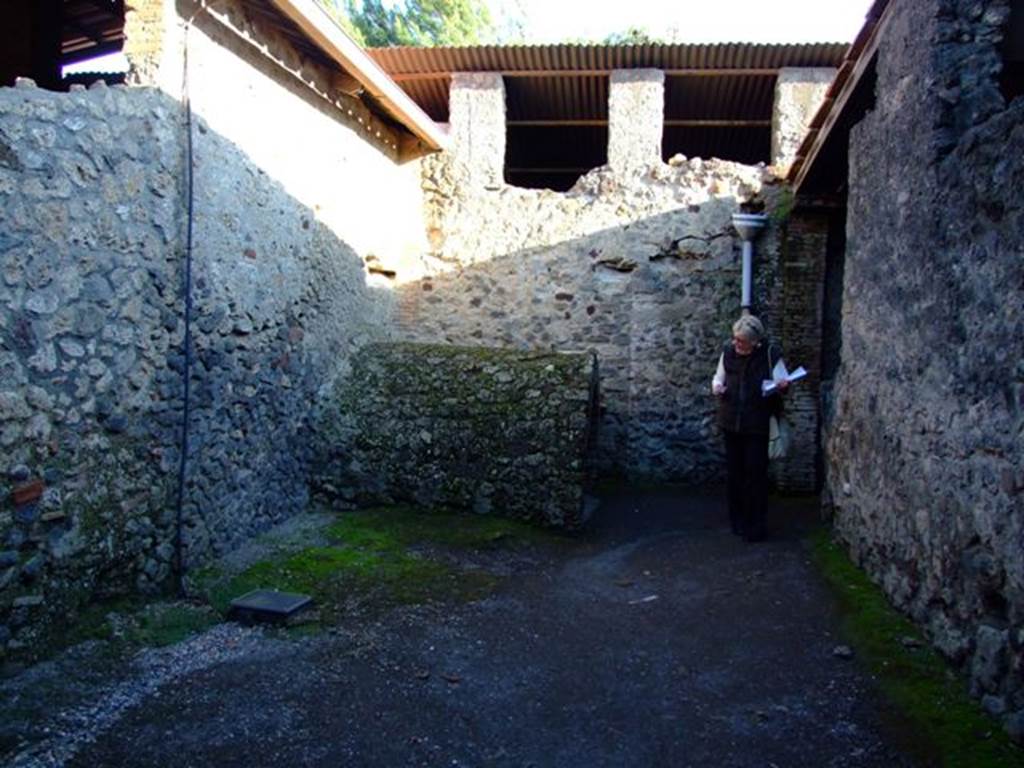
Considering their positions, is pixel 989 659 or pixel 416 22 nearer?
pixel 989 659

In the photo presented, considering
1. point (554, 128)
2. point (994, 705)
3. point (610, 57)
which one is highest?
point (610, 57)

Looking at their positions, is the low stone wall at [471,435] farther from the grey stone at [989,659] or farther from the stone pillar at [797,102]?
the stone pillar at [797,102]

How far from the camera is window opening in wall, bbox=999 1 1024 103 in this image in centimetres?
439

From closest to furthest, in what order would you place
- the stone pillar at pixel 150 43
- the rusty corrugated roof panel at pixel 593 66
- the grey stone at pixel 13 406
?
the grey stone at pixel 13 406 → the stone pillar at pixel 150 43 → the rusty corrugated roof panel at pixel 593 66

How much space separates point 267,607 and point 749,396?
3668mm

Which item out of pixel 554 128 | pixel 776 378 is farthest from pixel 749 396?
A: pixel 554 128

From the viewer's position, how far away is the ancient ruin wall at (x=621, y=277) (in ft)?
27.8

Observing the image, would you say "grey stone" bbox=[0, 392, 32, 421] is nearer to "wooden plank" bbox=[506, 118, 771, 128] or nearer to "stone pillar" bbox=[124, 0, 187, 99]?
"stone pillar" bbox=[124, 0, 187, 99]

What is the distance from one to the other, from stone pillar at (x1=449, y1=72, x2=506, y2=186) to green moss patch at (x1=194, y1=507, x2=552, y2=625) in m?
4.24

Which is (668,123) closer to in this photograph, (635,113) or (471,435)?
(635,113)

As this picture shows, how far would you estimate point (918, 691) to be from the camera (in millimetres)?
3551

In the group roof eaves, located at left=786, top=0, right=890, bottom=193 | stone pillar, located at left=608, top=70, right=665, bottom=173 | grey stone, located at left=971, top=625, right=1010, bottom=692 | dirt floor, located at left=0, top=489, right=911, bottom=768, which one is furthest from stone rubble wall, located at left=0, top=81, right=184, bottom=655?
stone pillar, located at left=608, top=70, right=665, bottom=173

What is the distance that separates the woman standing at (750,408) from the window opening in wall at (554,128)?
4.46 metres

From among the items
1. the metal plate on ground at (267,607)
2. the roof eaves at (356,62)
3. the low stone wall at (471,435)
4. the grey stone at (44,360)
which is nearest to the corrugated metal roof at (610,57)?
the roof eaves at (356,62)
